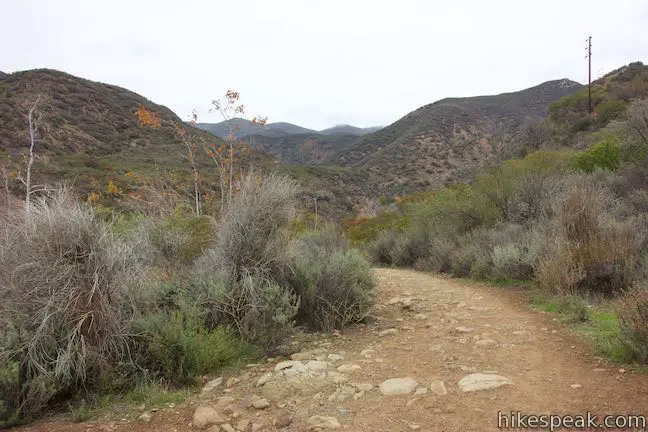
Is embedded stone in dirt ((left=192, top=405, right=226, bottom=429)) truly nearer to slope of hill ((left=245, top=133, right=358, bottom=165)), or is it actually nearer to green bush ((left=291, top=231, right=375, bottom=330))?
green bush ((left=291, top=231, right=375, bottom=330))

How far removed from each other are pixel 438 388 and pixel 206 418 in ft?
6.37

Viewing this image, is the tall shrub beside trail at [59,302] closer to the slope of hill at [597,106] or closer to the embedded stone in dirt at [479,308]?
the embedded stone in dirt at [479,308]

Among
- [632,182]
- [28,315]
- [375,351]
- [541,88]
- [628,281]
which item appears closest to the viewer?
[28,315]

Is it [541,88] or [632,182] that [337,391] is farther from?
[541,88]

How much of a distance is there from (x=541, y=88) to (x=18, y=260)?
64.7 metres

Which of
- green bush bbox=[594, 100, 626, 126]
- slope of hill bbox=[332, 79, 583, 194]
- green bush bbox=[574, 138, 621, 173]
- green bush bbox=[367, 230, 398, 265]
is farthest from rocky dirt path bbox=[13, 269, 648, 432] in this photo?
slope of hill bbox=[332, 79, 583, 194]

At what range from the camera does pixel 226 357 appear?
463 cm

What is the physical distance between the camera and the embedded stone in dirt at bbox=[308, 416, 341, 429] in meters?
3.25

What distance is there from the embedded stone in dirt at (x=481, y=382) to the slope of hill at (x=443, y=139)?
110 ft

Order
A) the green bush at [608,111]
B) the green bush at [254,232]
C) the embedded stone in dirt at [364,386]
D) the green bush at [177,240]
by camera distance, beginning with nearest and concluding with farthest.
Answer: the embedded stone in dirt at [364,386], the green bush at [254,232], the green bush at [177,240], the green bush at [608,111]

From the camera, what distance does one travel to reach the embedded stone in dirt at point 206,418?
3.42m

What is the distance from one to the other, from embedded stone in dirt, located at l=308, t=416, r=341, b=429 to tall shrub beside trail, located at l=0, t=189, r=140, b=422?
2.03 m

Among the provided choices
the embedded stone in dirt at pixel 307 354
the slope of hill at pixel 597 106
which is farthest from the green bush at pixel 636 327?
the slope of hill at pixel 597 106

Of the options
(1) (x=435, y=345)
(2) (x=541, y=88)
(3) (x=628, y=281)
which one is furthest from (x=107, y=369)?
(2) (x=541, y=88)
